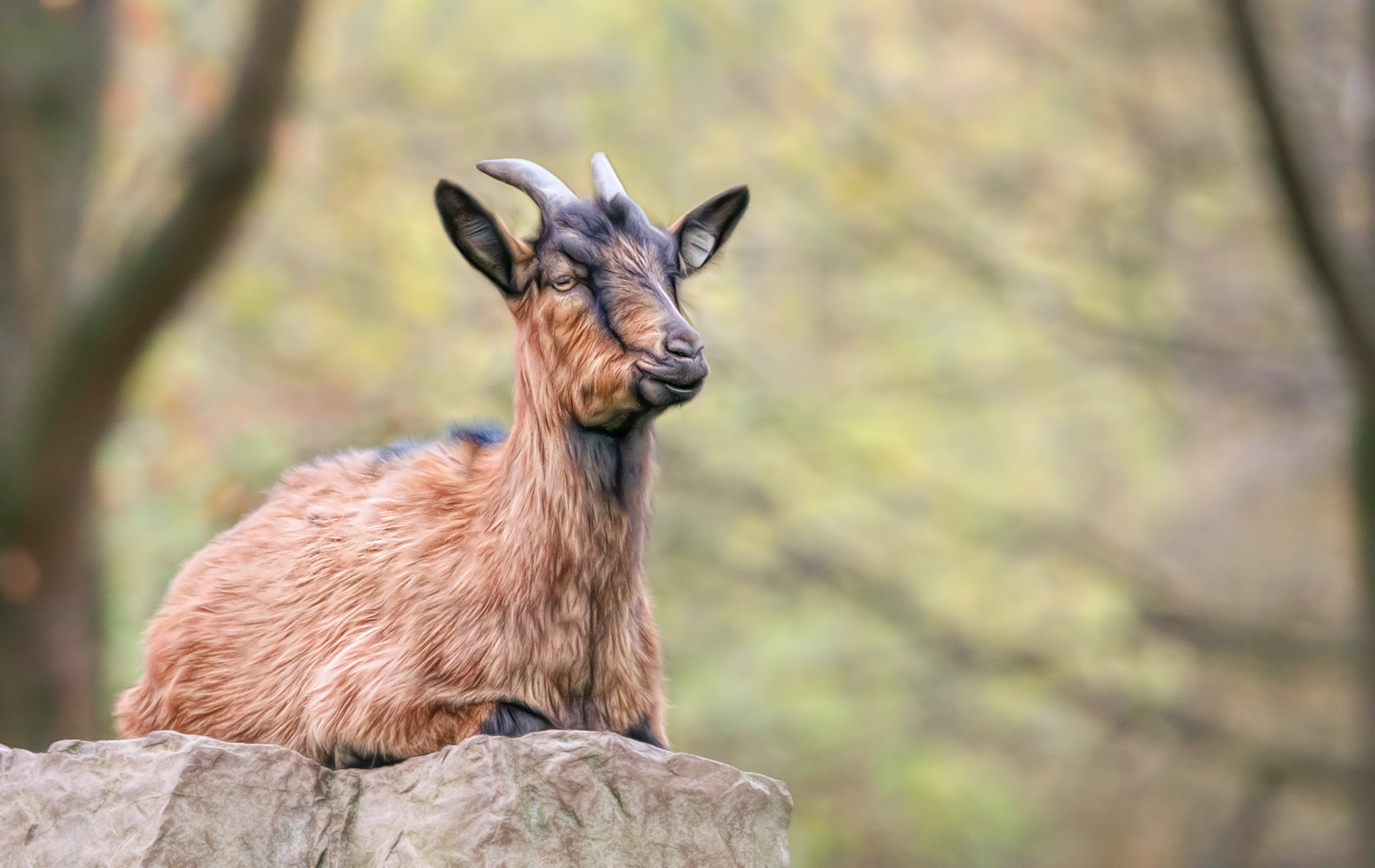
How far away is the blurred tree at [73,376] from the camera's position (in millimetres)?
10961

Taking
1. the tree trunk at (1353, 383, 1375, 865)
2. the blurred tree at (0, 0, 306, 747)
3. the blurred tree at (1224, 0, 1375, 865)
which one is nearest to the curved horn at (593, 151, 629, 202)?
the blurred tree at (0, 0, 306, 747)

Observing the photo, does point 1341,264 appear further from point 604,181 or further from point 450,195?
point 450,195

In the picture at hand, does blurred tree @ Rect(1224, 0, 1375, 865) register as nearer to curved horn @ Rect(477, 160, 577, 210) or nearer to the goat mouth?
curved horn @ Rect(477, 160, 577, 210)

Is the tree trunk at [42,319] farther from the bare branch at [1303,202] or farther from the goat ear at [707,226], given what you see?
the bare branch at [1303,202]


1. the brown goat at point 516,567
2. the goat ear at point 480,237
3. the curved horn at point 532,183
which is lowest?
the brown goat at point 516,567

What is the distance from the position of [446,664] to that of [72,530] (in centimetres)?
607

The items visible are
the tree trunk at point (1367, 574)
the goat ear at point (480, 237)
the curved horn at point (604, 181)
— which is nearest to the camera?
the goat ear at point (480, 237)

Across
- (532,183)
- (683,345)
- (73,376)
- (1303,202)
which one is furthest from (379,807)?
(1303,202)

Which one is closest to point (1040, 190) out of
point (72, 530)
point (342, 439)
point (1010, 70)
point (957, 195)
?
point (957, 195)

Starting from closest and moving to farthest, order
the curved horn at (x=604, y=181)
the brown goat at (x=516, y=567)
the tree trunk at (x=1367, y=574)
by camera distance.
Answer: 1. the brown goat at (x=516, y=567)
2. the curved horn at (x=604, y=181)
3. the tree trunk at (x=1367, y=574)

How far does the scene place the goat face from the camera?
616 centimetres

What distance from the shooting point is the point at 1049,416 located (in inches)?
880

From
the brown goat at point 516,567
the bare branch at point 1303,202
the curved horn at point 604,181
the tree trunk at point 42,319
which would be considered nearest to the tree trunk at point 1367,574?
the bare branch at point 1303,202

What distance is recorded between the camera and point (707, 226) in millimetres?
7129
